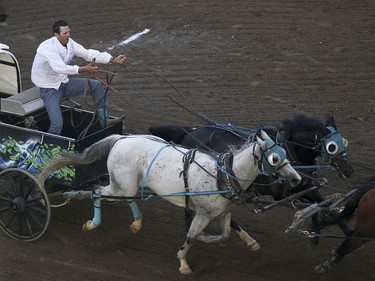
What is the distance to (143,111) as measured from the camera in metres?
11.4

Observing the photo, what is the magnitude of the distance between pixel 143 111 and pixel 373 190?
486cm

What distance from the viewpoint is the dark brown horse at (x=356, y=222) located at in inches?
287

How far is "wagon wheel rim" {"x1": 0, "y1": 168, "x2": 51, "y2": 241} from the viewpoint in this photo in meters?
8.07

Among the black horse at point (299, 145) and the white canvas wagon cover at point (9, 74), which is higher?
the white canvas wagon cover at point (9, 74)

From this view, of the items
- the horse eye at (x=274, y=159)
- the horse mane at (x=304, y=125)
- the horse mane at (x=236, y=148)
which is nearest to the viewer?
the horse eye at (x=274, y=159)

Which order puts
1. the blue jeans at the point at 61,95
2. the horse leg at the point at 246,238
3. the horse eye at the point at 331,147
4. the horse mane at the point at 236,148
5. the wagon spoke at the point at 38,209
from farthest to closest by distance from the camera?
the blue jeans at the point at 61,95
the wagon spoke at the point at 38,209
the horse leg at the point at 246,238
the horse eye at the point at 331,147
the horse mane at the point at 236,148

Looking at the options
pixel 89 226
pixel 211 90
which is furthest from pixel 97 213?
pixel 211 90

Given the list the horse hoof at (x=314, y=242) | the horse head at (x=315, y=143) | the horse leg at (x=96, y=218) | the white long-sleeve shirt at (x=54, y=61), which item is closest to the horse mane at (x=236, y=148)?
the horse head at (x=315, y=143)

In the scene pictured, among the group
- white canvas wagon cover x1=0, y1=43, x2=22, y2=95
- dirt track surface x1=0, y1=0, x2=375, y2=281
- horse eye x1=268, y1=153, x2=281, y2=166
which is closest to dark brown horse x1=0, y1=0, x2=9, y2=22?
dirt track surface x1=0, y1=0, x2=375, y2=281

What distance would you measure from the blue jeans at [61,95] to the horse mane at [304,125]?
2.05m

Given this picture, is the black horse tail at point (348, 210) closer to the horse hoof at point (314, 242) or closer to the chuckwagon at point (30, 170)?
the horse hoof at point (314, 242)

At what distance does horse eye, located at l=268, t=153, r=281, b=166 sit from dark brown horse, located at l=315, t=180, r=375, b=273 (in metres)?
1.01

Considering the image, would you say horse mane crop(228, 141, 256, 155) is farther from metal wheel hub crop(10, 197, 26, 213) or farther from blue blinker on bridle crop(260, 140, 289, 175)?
metal wheel hub crop(10, 197, 26, 213)

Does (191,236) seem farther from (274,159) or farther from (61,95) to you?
(61,95)
